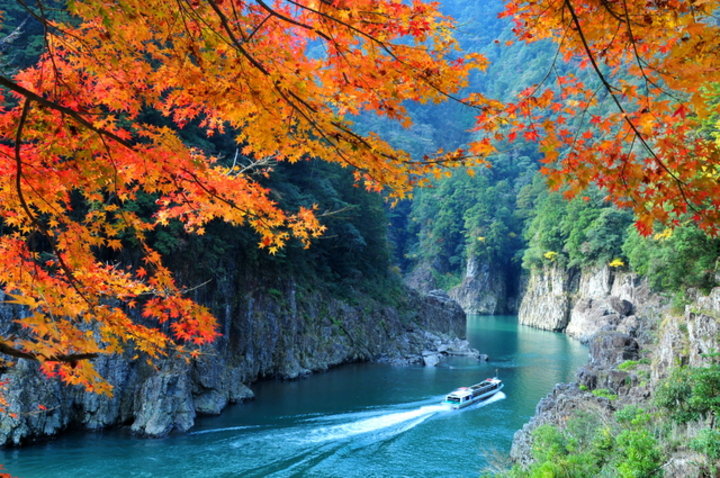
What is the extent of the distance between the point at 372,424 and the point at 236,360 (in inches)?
230

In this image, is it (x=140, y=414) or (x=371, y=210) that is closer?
(x=140, y=414)

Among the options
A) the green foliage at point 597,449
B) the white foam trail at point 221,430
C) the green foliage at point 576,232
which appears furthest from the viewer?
the green foliage at point 576,232

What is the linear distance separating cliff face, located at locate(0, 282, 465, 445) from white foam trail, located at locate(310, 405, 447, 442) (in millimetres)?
3701

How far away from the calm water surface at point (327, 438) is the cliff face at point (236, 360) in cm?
54

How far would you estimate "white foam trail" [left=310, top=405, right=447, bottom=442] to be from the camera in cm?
1376

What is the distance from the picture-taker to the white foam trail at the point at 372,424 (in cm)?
1376

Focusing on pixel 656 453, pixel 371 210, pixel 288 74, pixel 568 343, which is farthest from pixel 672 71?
pixel 568 343

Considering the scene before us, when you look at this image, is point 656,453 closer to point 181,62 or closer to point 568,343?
point 181,62

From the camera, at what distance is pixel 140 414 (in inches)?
512

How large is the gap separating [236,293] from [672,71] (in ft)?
58.2

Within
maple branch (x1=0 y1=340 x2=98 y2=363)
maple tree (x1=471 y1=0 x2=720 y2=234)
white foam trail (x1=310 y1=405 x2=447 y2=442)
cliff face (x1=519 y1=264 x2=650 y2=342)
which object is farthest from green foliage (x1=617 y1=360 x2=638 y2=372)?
cliff face (x1=519 y1=264 x2=650 y2=342)

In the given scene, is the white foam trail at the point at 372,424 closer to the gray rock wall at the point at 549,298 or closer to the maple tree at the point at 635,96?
the maple tree at the point at 635,96

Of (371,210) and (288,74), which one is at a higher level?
(371,210)

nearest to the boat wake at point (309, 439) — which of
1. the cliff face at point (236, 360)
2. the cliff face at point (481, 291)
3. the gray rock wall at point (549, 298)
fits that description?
the cliff face at point (236, 360)
